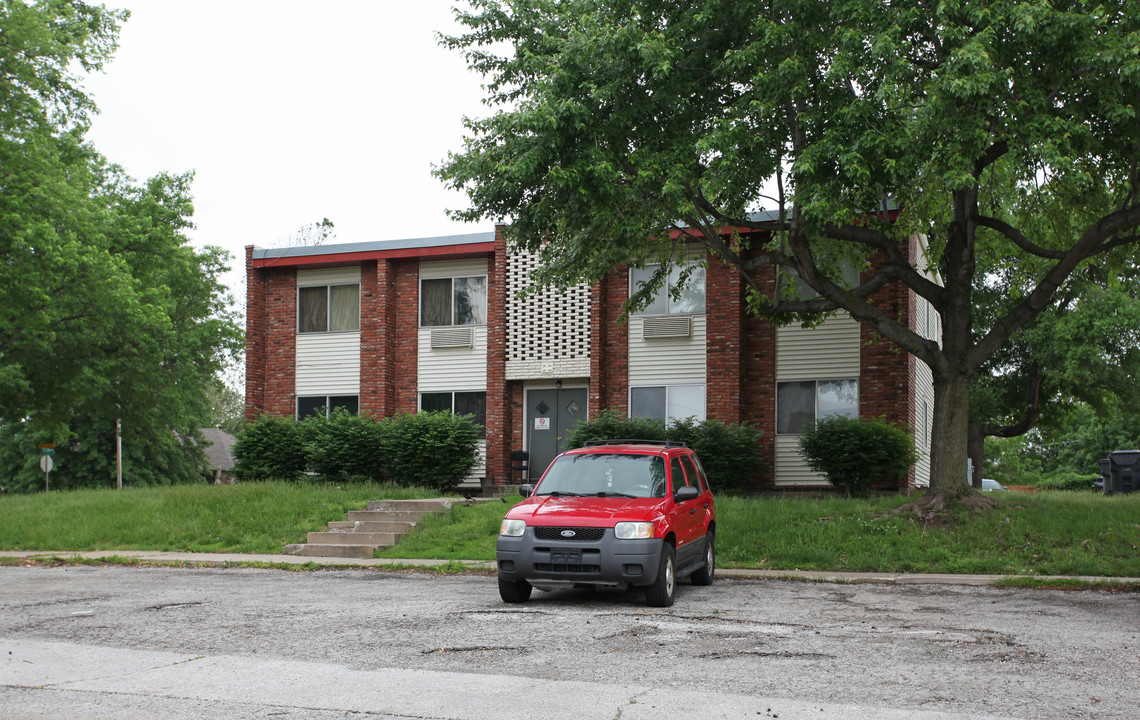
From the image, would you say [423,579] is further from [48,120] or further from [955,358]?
[48,120]

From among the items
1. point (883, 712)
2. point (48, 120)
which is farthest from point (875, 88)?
point (48, 120)

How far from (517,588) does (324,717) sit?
5203mm

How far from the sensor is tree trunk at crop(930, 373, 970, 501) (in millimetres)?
16344

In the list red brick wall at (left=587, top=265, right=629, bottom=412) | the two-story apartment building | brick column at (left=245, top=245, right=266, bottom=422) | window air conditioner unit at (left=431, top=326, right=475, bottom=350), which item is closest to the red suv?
the two-story apartment building

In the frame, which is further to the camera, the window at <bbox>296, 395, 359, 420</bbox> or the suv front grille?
the window at <bbox>296, 395, 359, 420</bbox>

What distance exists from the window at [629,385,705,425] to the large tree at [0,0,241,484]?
48.6 ft

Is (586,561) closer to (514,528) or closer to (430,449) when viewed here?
(514,528)

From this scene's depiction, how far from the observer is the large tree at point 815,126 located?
13078 millimetres

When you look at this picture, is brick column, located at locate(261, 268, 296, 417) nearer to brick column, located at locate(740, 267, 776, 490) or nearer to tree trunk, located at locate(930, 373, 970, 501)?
brick column, located at locate(740, 267, 776, 490)

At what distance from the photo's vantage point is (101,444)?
43969mm

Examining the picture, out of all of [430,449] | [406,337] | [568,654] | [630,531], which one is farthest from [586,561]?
[406,337]

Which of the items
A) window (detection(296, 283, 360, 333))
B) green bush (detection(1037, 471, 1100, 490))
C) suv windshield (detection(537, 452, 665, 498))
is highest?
window (detection(296, 283, 360, 333))

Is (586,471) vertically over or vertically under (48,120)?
under

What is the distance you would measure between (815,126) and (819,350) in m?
8.51
